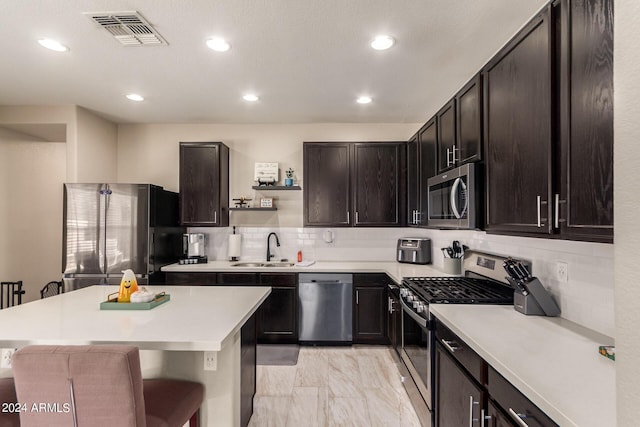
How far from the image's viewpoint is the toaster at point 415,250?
377 centimetres

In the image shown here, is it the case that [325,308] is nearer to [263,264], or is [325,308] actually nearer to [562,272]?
[263,264]

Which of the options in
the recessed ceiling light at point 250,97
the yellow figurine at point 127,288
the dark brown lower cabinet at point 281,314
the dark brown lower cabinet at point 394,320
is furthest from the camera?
the dark brown lower cabinet at point 281,314

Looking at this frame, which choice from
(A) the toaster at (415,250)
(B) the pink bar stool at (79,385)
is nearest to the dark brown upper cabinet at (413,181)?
(A) the toaster at (415,250)

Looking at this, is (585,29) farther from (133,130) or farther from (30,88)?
(133,130)

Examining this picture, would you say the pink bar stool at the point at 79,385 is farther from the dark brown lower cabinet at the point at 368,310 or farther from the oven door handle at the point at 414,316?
the dark brown lower cabinet at the point at 368,310

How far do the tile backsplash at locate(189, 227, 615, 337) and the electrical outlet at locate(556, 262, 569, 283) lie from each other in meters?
0.02

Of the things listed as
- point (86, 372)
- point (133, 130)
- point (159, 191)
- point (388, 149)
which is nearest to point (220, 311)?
point (86, 372)

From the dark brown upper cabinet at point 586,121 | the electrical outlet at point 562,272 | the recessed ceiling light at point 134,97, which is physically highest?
the recessed ceiling light at point 134,97

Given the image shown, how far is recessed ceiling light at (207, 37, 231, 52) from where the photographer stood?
2299 millimetres

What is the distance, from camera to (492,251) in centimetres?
253

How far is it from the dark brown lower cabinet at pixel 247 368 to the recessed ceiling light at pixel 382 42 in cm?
216

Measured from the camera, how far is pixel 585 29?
114 cm

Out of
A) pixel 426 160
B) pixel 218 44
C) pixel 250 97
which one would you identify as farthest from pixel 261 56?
pixel 426 160

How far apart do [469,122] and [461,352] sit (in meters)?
1.43
